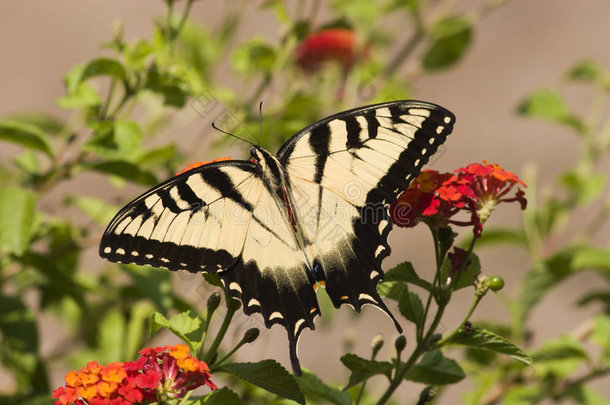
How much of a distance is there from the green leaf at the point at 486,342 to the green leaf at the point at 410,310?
10 centimetres

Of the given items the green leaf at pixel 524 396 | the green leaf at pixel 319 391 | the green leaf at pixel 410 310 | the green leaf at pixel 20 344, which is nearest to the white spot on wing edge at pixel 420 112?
the green leaf at pixel 410 310

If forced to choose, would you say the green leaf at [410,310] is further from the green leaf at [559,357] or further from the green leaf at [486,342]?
the green leaf at [559,357]

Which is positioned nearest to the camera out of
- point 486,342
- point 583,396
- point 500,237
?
point 486,342

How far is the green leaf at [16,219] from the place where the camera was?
6.48ft

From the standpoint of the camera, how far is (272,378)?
143cm

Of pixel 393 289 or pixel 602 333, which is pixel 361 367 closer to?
pixel 393 289

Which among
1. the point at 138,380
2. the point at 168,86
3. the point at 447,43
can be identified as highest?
the point at 447,43

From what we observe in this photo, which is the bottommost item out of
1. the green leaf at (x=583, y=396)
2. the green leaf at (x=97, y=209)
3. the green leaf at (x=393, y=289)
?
the green leaf at (x=97, y=209)

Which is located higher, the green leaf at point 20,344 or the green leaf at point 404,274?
the green leaf at point 404,274

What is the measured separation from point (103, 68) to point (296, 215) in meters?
0.73

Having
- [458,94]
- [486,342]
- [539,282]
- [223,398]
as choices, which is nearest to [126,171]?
[223,398]

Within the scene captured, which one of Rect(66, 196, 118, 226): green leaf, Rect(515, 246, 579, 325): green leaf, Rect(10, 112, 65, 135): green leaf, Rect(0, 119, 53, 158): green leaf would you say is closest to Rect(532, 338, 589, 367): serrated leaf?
Rect(515, 246, 579, 325): green leaf

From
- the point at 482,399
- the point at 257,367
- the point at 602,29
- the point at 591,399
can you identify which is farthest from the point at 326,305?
the point at 602,29

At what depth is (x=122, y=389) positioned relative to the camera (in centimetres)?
136
